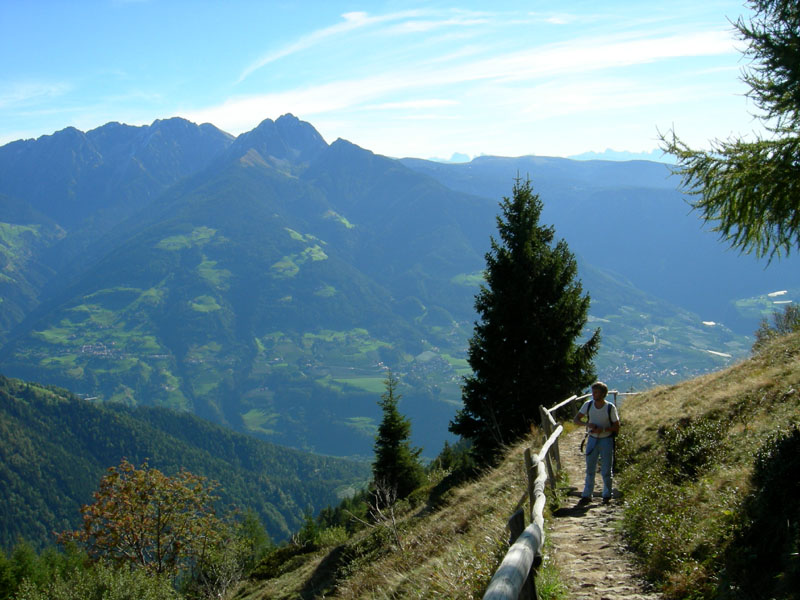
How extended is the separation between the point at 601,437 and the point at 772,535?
196 inches

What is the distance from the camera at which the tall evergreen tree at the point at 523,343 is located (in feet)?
72.8

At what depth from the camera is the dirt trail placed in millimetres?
6312

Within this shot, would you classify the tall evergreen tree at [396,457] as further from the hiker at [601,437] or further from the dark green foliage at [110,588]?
the hiker at [601,437]

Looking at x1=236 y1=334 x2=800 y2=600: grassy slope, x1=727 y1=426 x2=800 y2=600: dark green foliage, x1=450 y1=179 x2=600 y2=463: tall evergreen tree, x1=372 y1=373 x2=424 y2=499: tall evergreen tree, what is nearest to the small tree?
x1=372 y1=373 x2=424 y2=499: tall evergreen tree

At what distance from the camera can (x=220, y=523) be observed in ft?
125

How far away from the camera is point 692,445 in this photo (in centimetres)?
1028

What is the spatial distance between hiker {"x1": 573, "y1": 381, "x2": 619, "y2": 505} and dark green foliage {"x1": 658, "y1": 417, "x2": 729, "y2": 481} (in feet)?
3.63

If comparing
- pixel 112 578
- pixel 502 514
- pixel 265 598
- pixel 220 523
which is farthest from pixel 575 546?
pixel 220 523

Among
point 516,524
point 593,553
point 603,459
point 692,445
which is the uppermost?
point 516,524

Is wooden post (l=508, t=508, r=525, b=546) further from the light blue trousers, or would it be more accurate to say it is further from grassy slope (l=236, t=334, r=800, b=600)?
the light blue trousers

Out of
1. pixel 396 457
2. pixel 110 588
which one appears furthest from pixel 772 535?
pixel 396 457

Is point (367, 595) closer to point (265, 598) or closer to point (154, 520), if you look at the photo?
point (265, 598)

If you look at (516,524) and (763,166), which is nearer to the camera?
(516,524)

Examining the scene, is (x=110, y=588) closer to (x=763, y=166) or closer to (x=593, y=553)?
(x=593, y=553)
